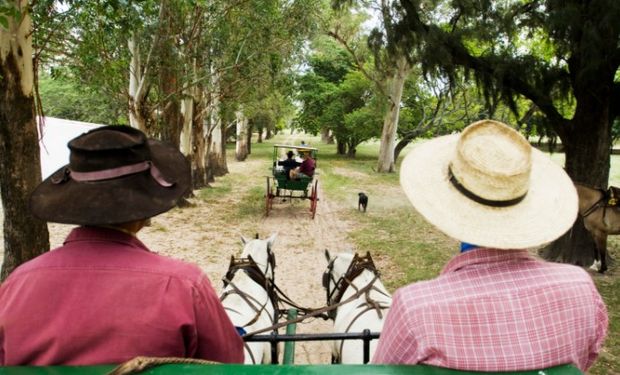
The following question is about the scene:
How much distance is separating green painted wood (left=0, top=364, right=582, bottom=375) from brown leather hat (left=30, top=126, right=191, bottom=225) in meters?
0.43

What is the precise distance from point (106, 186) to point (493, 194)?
133cm

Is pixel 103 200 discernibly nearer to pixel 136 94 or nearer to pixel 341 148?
pixel 136 94

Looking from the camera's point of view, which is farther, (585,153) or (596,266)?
(596,266)

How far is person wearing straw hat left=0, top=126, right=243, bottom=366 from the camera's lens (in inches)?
50.4

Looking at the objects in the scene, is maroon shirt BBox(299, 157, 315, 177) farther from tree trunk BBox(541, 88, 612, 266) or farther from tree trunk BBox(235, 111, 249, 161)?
tree trunk BBox(235, 111, 249, 161)

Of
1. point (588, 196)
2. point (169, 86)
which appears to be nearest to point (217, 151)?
point (169, 86)

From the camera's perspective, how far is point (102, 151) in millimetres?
1451

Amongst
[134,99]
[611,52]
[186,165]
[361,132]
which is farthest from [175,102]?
[361,132]

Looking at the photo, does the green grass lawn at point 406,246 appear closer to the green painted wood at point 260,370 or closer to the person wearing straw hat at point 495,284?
the person wearing straw hat at point 495,284

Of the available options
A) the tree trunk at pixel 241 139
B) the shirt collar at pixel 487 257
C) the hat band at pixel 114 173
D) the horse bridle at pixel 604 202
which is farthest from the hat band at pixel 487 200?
the tree trunk at pixel 241 139

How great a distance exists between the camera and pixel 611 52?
19.9 ft

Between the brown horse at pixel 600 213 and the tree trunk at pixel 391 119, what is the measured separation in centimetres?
1533

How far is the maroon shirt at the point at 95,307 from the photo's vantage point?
4.18 ft

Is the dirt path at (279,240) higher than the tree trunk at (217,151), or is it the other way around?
the tree trunk at (217,151)
